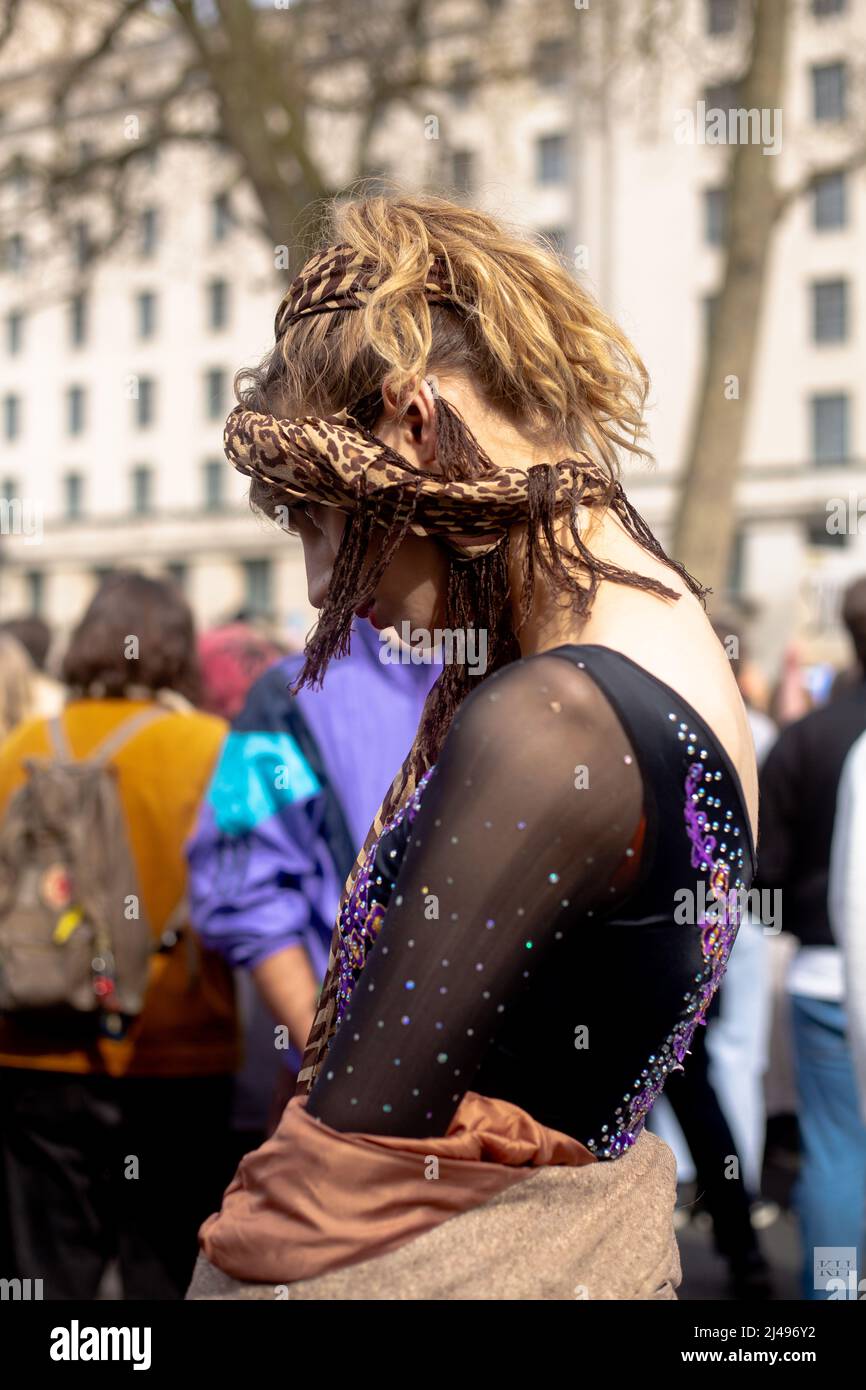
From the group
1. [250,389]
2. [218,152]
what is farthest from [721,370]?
[250,389]

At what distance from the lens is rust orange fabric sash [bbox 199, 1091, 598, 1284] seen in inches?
51.3

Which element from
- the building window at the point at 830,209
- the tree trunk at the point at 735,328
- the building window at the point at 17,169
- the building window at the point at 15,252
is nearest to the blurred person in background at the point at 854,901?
the tree trunk at the point at 735,328

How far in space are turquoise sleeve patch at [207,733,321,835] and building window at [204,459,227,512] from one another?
51.4 meters

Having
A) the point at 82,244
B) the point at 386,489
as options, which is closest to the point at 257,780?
the point at 386,489

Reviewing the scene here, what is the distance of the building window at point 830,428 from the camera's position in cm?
4053

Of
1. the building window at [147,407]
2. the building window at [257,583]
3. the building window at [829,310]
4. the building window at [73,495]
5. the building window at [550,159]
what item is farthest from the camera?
the building window at [73,495]

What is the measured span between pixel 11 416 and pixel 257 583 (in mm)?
14861

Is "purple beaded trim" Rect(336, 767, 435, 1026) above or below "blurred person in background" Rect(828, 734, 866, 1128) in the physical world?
above

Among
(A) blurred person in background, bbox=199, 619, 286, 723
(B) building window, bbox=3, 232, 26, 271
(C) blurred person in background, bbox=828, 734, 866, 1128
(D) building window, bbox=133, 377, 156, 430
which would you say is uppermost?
(D) building window, bbox=133, 377, 156, 430

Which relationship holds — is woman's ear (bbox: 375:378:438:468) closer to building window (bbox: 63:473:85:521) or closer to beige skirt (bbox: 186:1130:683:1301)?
beige skirt (bbox: 186:1130:683:1301)

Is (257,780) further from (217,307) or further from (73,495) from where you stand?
(73,495)

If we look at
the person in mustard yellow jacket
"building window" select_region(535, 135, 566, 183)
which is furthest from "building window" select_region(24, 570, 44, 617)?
the person in mustard yellow jacket

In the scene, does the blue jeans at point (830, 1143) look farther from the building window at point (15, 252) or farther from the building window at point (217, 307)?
the building window at point (217, 307)

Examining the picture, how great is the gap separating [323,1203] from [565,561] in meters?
0.63
